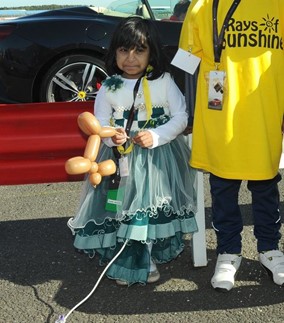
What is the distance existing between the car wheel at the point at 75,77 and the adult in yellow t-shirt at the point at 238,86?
122 inches

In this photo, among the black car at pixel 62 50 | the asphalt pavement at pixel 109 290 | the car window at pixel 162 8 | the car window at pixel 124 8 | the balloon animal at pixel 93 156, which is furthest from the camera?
the car window at pixel 124 8

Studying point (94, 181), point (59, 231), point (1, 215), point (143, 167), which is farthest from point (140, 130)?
point (1, 215)

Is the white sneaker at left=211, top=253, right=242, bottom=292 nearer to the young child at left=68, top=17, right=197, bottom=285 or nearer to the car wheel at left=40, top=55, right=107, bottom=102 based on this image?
the young child at left=68, top=17, right=197, bottom=285

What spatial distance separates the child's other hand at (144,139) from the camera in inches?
109

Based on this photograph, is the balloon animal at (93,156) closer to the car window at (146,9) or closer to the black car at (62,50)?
the black car at (62,50)

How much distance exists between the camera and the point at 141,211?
2.86 metres

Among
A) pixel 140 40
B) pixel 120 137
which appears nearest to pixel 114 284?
pixel 120 137

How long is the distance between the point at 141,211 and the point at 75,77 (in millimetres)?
3344

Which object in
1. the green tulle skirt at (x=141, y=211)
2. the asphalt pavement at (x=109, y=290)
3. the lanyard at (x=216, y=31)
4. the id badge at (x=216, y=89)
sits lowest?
the asphalt pavement at (x=109, y=290)

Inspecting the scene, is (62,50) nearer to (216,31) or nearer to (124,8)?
(124,8)

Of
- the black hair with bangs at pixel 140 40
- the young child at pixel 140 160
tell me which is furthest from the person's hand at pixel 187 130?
the black hair with bangs at pixel 140 40

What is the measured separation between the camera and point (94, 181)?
256cm

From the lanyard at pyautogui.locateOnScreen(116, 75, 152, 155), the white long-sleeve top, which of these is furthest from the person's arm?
the lanyard at pyautogui.locateOnScreen(116, 75, 152, 155)

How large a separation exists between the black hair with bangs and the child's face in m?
0.02
